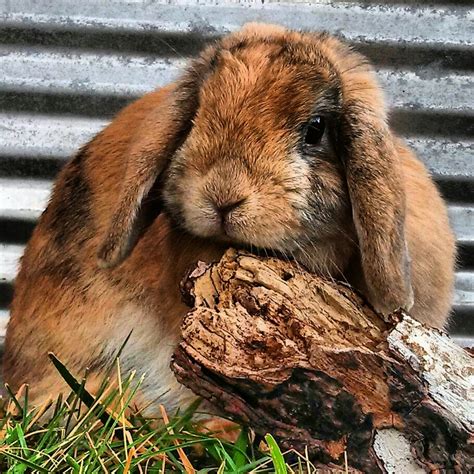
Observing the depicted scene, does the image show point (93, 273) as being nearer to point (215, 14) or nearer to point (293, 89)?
point (293, 89)

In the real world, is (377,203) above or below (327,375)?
above

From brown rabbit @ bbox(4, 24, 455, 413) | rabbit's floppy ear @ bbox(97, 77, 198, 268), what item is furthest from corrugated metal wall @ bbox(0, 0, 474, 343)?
rabbit's floppy ear @ bbox(97, 77, 198, 268)

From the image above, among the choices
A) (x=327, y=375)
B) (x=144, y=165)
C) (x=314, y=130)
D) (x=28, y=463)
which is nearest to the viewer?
(x=327, y=375)

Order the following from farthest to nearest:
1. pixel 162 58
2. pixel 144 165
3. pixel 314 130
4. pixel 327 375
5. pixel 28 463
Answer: pixel 162 58, pixel 144 165, pixel 314 130, pixel 28 463, pixel 327 375

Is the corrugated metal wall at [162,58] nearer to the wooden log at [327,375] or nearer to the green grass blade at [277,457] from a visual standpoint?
the wooden log at [327,375]

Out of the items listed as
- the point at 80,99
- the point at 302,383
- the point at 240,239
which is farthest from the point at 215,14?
the point at 302,383

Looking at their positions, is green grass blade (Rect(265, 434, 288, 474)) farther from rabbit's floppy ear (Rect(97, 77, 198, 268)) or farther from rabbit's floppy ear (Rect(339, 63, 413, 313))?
rabbit's floppy ear (Rect(97, 77, 198, 268))

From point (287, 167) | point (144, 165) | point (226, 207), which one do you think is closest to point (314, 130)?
point (287, 167)

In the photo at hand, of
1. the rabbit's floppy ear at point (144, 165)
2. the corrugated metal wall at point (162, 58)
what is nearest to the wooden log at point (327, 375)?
the rabbit's floppy ear at point (144, 165)

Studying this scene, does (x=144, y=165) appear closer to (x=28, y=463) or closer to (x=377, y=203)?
(x=377, y=203)
